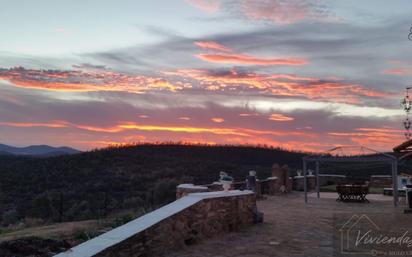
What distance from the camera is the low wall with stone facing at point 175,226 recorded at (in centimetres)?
769

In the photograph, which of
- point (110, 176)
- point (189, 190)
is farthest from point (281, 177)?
point (110, 176)

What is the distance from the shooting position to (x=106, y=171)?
165 ft

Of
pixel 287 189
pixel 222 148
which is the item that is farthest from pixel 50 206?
pixel 222 148

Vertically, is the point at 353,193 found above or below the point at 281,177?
below

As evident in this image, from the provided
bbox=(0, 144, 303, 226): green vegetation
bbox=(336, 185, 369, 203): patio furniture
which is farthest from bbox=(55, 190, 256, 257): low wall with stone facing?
bbox=(0, 144, 303, 226): green vegetation

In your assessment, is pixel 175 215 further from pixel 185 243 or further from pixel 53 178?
pixel 53 178

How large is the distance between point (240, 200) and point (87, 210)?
651 inches

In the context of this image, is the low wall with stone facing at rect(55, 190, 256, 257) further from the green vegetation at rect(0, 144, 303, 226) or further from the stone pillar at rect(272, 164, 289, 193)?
the stone pillar at rect(272, 164, 289, 193)

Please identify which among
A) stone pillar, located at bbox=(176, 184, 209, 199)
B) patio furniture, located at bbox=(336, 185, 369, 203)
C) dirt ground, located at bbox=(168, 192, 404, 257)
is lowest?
dirt ground, located at bbox=(168, 192, 404, 257)

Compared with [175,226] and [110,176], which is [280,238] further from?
[110,176]

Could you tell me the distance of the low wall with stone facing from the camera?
25.2 ft

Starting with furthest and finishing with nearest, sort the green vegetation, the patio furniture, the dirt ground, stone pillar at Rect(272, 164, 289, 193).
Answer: the green vegetation < stone pillar at Rect(272, 164, 289, 193) < the patio furniture < the dirt ground

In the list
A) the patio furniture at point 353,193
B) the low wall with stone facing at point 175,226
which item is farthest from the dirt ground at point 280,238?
the patio furniture at point 353,193

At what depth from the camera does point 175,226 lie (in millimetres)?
9469
